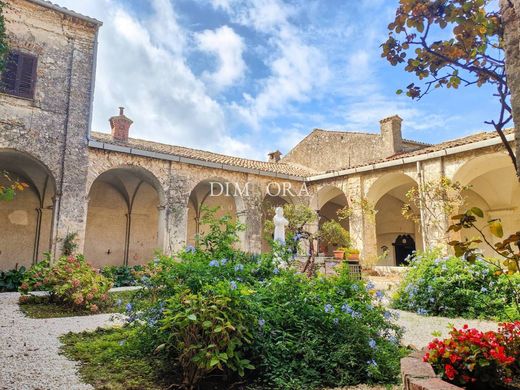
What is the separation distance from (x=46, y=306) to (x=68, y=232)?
14.0 ft

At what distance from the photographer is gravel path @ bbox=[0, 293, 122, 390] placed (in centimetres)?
307

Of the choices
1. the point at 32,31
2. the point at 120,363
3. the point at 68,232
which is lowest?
the point at 120,363

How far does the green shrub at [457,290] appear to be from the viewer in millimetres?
6391

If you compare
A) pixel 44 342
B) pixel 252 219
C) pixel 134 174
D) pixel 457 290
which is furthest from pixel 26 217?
pixel 457 290

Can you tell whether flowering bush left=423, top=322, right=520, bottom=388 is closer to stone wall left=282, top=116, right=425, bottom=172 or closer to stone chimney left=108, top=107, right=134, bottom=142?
stone chimney left=108, top=107, right=134, bottom=142

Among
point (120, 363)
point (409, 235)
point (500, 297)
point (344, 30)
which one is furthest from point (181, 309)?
point (409, 235)

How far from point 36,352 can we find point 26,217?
12274 mm

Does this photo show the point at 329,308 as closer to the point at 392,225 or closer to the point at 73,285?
the point at 73,285

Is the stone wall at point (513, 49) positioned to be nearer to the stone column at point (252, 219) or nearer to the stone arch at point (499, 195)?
the stone arch at point (499, 195)

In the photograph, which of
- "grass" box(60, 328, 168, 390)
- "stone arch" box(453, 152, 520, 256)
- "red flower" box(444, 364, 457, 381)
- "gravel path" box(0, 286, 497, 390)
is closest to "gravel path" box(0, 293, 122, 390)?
"gravel path" box(0, 286, 497, 390)

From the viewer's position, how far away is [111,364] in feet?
11.5

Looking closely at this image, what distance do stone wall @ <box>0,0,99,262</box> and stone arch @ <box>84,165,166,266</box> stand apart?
4125mm

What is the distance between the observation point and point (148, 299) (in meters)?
4.07

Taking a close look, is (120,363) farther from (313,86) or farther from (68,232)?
(68,232)
